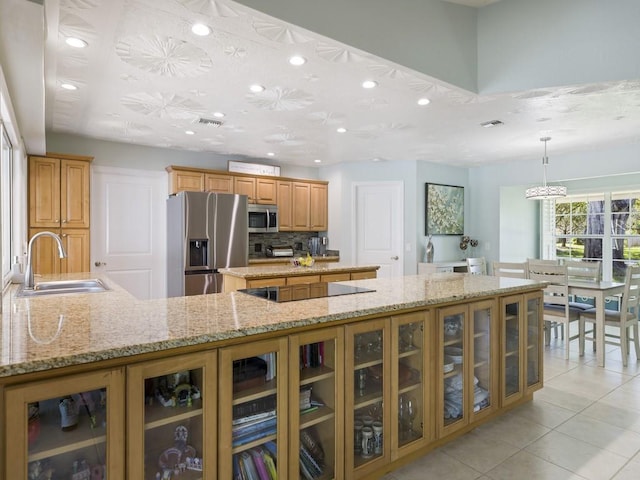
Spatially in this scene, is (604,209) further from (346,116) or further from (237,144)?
(237,144)

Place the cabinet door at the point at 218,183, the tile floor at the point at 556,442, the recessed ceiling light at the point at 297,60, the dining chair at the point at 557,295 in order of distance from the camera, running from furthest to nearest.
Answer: the cabinet door at the point at 218,183 → the dining chair at the point at 557,295 → the recessed ceiling light at the point at 297,60 → the tile floor at the point at 556,442

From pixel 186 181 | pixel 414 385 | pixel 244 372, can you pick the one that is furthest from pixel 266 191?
pixel 244 372

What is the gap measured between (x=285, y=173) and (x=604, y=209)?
5.03 m

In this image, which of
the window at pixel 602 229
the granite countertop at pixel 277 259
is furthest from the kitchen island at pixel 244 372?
the window at pixel 602 229

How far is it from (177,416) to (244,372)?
0.28 m

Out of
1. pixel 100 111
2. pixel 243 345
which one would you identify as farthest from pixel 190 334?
pixel 100 111

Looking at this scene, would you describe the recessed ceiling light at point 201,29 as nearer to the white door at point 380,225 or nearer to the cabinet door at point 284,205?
the cabinet door at point 284,205

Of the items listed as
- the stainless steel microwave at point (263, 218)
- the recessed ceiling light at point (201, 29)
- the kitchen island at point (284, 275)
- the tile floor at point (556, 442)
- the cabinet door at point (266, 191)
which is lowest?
the tile floor at point (556, 442)

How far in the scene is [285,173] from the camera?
21.3 feet

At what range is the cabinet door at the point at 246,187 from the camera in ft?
18.5

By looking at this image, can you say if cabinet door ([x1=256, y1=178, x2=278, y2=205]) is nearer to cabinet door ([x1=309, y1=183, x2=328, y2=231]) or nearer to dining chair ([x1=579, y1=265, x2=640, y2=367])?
cabinet door ([x1=309, y1=183, x2=328, y2=231])

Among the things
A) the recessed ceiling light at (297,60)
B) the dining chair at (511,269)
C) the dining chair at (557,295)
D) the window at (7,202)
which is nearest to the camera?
the recessed ceiling light at (297,60)

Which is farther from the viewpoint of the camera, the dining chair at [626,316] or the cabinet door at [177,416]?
the dining chair at [626,316]

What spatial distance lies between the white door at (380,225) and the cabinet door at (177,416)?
5.01m
